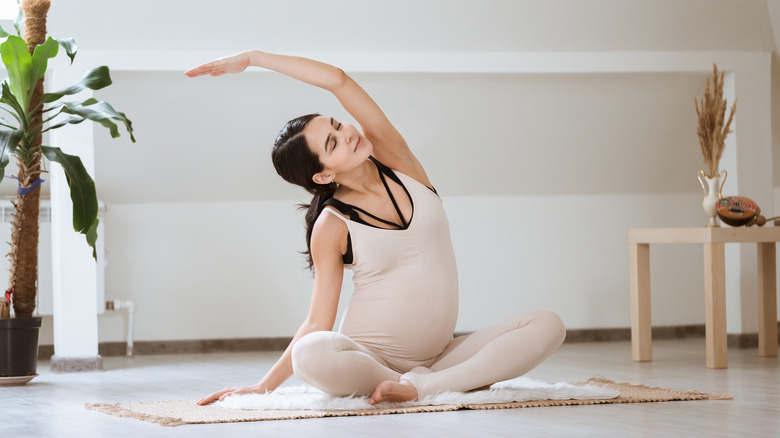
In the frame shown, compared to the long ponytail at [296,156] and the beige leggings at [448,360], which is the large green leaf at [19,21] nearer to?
the long ponytail at [296,156]

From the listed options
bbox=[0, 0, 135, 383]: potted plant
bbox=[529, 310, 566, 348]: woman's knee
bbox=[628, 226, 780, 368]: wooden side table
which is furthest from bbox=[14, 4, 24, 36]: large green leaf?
bbox=[628, 226, 780, 368]: wooden side table

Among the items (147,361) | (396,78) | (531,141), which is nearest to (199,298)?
(147,361)

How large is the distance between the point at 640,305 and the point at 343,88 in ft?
5.80


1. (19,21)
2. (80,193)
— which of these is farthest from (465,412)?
(19,21)

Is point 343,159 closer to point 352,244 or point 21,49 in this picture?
point 352,244

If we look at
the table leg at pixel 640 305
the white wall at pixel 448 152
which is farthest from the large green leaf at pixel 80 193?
the table leg at pixel 640 305

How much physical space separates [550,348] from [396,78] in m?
1.98

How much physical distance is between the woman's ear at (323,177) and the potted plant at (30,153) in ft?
3.61

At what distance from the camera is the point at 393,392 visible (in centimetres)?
216

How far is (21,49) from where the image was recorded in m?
3.21

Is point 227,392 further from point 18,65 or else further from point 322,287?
point 18,65

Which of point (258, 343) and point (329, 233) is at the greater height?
point (329, 233)

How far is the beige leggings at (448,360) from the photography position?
212 centimetres

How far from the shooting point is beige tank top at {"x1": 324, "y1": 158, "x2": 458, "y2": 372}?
2291 millimetres
